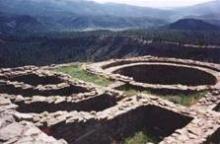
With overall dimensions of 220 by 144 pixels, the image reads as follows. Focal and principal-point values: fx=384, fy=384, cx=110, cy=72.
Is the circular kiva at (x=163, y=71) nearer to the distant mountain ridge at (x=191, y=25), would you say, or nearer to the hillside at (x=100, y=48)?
the hillside at (x=100, y=48)

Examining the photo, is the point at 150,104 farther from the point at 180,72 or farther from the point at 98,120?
the point at 180,72

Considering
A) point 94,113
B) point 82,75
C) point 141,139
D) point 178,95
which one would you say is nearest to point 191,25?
point 82,75

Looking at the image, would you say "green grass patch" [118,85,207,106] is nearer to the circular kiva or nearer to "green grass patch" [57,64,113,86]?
"green grass patch" [57,64,113,86]

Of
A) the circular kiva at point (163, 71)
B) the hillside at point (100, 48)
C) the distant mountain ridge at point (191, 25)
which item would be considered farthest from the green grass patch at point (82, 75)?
the distant mountain ridge at point (191, 25)

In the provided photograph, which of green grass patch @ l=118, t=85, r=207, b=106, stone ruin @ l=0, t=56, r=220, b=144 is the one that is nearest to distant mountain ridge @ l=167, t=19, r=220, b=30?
stone ruin @ l=0, t=56, r=220, b=144

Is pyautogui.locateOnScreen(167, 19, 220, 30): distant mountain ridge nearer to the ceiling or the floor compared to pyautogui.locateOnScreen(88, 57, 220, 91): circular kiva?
nearer to the floor

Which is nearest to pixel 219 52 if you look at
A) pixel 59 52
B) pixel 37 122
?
pixel 59 52
